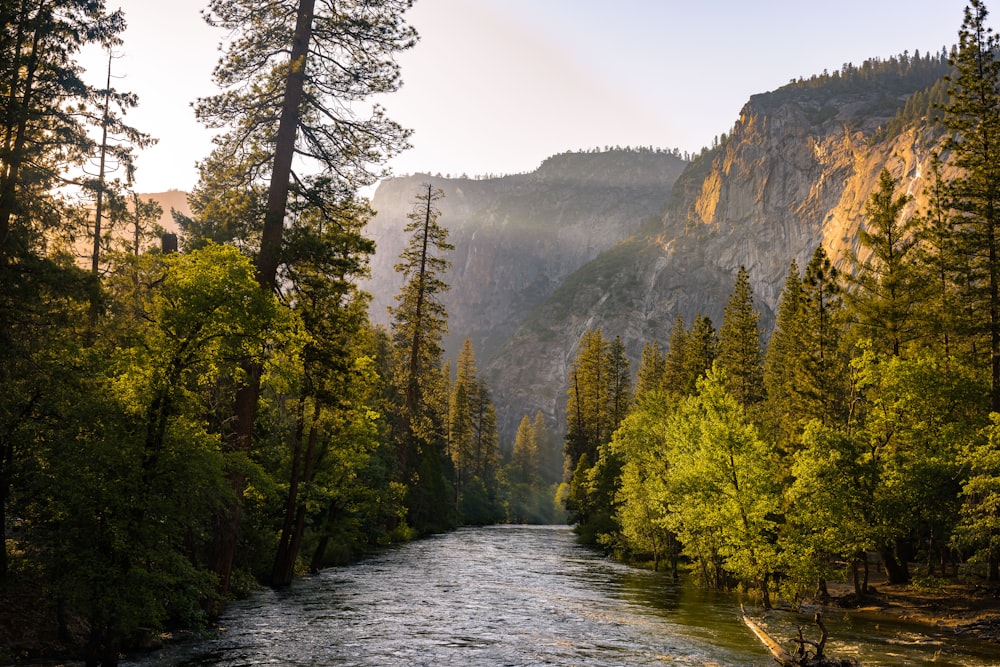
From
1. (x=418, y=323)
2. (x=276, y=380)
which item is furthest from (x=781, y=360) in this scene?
(x=276, y=380)

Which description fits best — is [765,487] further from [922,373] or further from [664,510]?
[664,510]

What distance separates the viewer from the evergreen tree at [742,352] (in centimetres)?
5700

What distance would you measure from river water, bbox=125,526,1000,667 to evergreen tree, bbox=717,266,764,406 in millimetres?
26413

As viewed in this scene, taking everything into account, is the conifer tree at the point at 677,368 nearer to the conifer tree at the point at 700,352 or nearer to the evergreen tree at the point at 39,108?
the conifer tree at the point at 700,352

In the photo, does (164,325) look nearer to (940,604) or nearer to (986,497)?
(986,497)

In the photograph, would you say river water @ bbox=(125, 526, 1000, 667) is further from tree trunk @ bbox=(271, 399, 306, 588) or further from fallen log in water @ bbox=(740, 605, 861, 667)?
tree trunk @ bbox=(271, 399, 306, 588)

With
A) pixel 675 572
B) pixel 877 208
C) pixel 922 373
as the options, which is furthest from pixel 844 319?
pixel 675 572

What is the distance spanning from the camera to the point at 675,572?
3691 cm

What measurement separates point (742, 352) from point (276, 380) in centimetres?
4834

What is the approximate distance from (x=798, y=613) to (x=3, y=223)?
29295 millimetres

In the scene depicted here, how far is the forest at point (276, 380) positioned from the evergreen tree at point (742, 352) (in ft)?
47.9

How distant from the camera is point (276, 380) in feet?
57.3

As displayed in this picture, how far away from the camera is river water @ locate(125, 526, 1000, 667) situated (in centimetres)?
1628

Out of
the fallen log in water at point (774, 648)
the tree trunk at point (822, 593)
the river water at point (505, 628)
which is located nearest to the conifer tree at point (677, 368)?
the tree trunk at point (822, 593)
